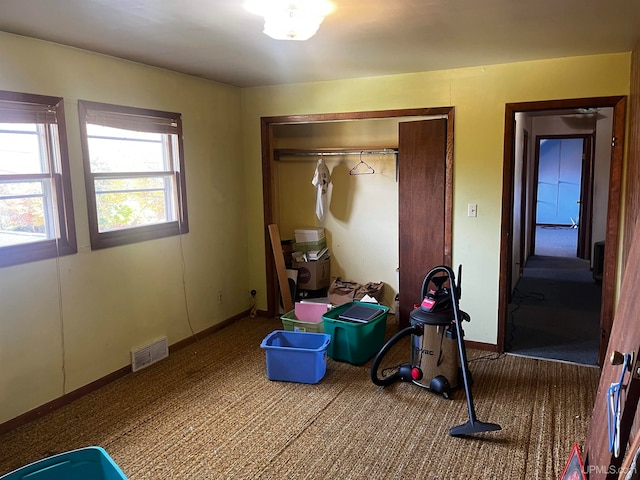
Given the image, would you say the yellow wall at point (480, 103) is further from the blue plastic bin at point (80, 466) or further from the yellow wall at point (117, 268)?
the blue plastic bin at point (80, 466)

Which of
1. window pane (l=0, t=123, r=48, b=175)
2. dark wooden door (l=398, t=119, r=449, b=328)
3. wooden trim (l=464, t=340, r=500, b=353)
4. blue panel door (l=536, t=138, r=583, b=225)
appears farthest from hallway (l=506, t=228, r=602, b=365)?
blue panel door (l=536, t=138, r=583, b=225)

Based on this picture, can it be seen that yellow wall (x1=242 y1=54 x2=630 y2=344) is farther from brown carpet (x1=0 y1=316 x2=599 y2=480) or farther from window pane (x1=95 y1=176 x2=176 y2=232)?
window pane (x1=95 y1=176 x2=176 y2=232)

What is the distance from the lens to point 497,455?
101 inches

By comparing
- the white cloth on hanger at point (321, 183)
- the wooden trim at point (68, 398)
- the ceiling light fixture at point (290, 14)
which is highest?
the ceiling light fixture at point (290, 14)

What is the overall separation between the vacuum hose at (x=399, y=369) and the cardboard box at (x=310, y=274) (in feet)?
5.97

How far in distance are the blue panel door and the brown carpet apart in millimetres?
9275

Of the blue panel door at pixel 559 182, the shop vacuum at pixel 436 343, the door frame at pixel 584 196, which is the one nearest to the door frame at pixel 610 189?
the shop vacuum at pixel 436 343

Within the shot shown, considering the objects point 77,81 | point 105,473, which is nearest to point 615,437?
point 105,473

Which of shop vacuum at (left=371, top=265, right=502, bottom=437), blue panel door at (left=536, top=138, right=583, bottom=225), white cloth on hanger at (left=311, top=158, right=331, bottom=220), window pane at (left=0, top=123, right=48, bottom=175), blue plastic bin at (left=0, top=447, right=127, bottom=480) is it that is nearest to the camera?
blue plastic bin at (left=0, top=447, right=127, bottom=480)

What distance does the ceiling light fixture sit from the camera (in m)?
2.29

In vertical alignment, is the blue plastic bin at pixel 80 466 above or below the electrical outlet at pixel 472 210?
below

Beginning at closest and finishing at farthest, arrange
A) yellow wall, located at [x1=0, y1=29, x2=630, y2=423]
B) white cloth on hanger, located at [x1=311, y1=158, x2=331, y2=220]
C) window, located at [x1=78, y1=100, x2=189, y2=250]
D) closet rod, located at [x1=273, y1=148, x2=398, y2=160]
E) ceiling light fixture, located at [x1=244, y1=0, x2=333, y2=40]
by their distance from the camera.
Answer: ceiling light fixture, located at [x1=244, y1=0, x2=333, y2=40] < yellow wall, located at [x1=0, y1=29, x2=630, y2=423] < window, located at [x1=78, y1=100, x2=189, y2=250] < closet rod, located at [x1=273, y1=148, x2=398, y2=160] < white cloth on hanger, located at [x1=311, y1=158, x2=331, y2=220]

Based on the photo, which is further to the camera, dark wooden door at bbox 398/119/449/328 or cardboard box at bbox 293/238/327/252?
cardboard box at bbox 293/238/327/252

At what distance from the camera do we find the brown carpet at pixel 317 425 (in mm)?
2500
